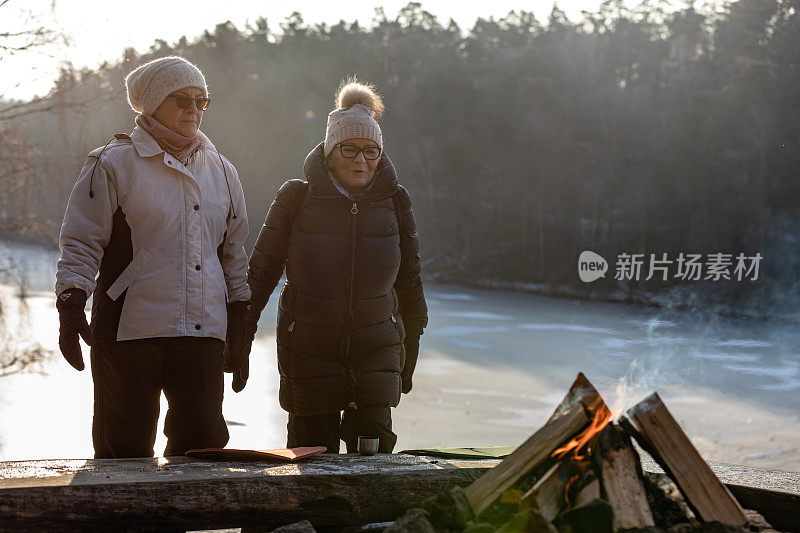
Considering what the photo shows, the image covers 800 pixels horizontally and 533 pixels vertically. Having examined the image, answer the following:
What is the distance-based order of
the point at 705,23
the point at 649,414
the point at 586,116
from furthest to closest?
the point at 705,23 < the point at 586,116 < the point at 649,414

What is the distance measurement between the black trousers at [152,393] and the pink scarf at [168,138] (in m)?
0.58

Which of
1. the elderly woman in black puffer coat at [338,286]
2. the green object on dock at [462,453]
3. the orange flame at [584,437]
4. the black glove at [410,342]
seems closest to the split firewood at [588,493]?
the orange flame at [584,437]

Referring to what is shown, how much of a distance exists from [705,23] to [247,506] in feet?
109

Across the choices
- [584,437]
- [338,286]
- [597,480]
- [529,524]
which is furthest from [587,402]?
[338,286]

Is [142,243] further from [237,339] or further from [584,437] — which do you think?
[584,437]

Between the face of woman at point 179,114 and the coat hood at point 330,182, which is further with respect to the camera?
the coat hood at point 330,182

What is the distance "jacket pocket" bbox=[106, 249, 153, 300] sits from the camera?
2.55 meters

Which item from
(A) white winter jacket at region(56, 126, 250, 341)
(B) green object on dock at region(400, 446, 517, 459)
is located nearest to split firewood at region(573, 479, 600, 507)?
(B) green object on dock at region(400, 446, 517, 459)

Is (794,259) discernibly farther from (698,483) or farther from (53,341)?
(698,483)

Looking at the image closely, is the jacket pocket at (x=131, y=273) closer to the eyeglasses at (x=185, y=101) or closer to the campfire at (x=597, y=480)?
the eyeglasses at (x=185, y=101)

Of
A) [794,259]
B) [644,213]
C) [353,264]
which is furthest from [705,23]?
[353,264]

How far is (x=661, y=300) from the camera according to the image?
922 inches

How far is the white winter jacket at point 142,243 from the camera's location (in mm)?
2512

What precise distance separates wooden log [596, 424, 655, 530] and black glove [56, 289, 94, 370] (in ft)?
4.80
